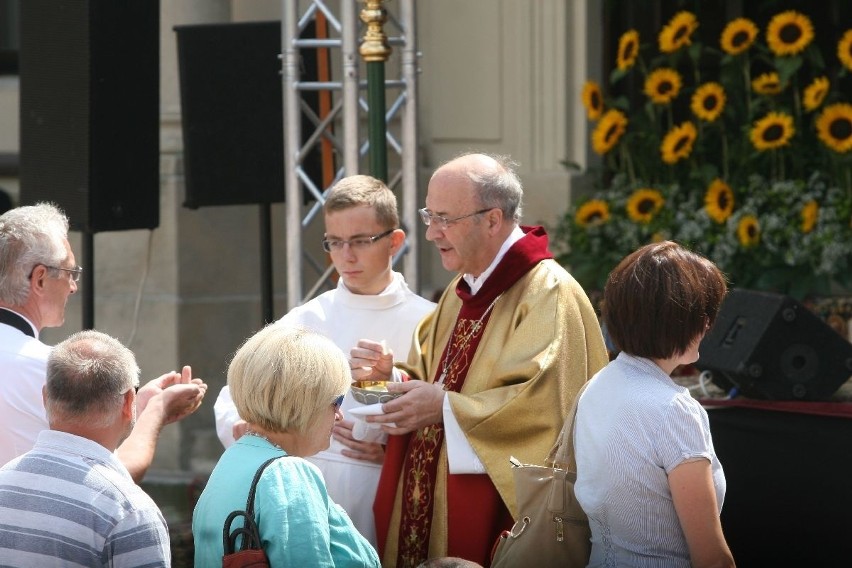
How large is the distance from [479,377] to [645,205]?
373 cm

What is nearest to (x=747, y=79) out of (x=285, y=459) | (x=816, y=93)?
(x=816, y=93)

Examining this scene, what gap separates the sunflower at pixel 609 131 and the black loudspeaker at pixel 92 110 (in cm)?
254

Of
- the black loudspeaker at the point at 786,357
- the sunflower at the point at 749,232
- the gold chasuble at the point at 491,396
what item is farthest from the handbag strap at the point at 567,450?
the sunflower at the point at 749,232

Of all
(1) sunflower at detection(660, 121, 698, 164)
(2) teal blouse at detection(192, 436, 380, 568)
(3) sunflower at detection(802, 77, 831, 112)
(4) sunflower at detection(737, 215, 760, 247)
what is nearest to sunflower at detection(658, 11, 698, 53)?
(1) sunflower at detection(660, 121, 698, 164)

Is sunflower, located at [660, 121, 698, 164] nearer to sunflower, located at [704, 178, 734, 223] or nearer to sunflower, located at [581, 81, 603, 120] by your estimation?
sunflower, located at [704, 178, 734, 223]

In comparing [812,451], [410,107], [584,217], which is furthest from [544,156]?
[812,451]

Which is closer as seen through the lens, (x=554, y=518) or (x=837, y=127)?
(x=554, y=518)

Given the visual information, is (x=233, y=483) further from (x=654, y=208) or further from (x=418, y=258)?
(x=654, y=208)

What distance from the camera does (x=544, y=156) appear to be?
313 inches

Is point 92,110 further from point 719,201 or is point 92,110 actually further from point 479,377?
point 719,201

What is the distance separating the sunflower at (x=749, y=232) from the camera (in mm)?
6871

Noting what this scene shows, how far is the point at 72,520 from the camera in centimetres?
258

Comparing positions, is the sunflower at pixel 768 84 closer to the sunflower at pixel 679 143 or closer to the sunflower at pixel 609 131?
the sunflower at pixel 679 143

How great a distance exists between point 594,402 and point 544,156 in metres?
5.14
